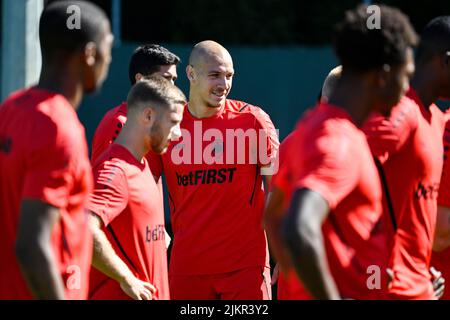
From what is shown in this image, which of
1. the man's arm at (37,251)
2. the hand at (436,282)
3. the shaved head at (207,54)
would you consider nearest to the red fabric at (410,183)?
the hand at (436,282)

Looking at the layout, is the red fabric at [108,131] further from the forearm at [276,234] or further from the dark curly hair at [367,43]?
the dark curly hair at [367,43]

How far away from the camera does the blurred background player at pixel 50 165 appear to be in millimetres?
3701

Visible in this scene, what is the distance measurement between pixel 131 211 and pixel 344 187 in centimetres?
158

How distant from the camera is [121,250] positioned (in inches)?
203

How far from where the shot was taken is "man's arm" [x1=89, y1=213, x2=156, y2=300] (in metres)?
4.96

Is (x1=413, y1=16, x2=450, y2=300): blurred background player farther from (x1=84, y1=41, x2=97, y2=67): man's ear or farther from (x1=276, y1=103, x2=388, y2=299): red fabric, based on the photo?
(x1=84, y1=41, x2=97, y2=67): man's ear

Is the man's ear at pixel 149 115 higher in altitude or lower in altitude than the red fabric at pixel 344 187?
higher

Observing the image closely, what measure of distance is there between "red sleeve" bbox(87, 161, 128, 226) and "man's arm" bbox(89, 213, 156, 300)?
5cm

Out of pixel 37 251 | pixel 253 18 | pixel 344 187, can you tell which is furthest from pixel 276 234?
pixel 253 18

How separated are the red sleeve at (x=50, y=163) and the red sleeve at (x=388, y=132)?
1.37 metres

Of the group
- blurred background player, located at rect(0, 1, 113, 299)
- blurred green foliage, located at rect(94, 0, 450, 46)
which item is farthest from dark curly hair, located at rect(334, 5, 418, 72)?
blurred green foliage, located at rect(94, 0, 450, 46)

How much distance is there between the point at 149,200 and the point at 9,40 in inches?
211

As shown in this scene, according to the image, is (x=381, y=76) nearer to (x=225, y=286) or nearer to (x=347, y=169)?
(x=347, y=169)

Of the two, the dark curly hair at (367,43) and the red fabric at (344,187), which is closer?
the red fabric at (344,187)
